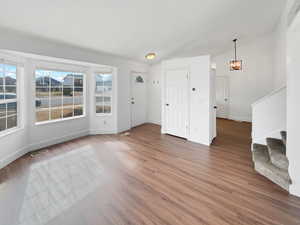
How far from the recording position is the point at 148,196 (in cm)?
197

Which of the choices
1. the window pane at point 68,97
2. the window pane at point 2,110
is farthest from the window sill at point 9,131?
the window pane at point 68,97

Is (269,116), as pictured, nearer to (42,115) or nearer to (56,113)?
(56,113)

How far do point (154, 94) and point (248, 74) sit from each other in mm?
3984

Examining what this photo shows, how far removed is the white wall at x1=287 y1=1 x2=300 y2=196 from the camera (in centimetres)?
190

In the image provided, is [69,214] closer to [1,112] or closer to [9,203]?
[9,203]

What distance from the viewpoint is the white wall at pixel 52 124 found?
8.98ft

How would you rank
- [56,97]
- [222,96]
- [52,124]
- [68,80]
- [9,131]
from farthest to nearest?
[222,96]
[68,80]
[56,97]
[52,124]
[9,131]

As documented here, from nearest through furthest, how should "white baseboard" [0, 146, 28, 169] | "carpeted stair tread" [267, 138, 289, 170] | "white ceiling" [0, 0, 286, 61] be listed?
"carpeted stair tread" [267, 138, 289, 170], "white ceiling" [0, 0, 286, 61], "white baseboard" [0, 146, 28, 169]

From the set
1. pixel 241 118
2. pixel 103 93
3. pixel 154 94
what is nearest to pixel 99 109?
pixel 103 93

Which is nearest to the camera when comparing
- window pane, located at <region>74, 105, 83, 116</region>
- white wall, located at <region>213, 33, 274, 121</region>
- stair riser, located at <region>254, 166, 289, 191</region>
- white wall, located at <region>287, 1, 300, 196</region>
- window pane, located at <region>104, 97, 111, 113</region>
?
white wall, located at <region>287, 1, 300, 196</region>

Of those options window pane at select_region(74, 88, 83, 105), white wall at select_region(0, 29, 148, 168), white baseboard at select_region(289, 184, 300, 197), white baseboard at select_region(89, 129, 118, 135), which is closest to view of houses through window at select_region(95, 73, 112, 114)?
white wall at select_region(0, 29, 148, 168)

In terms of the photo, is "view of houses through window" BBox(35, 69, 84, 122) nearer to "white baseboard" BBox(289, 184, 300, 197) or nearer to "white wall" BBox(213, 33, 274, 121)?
"white baseboard" BBox(289, 184, 300, 197)

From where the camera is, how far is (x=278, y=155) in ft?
7.67

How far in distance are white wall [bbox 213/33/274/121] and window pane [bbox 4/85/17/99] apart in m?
7.06
